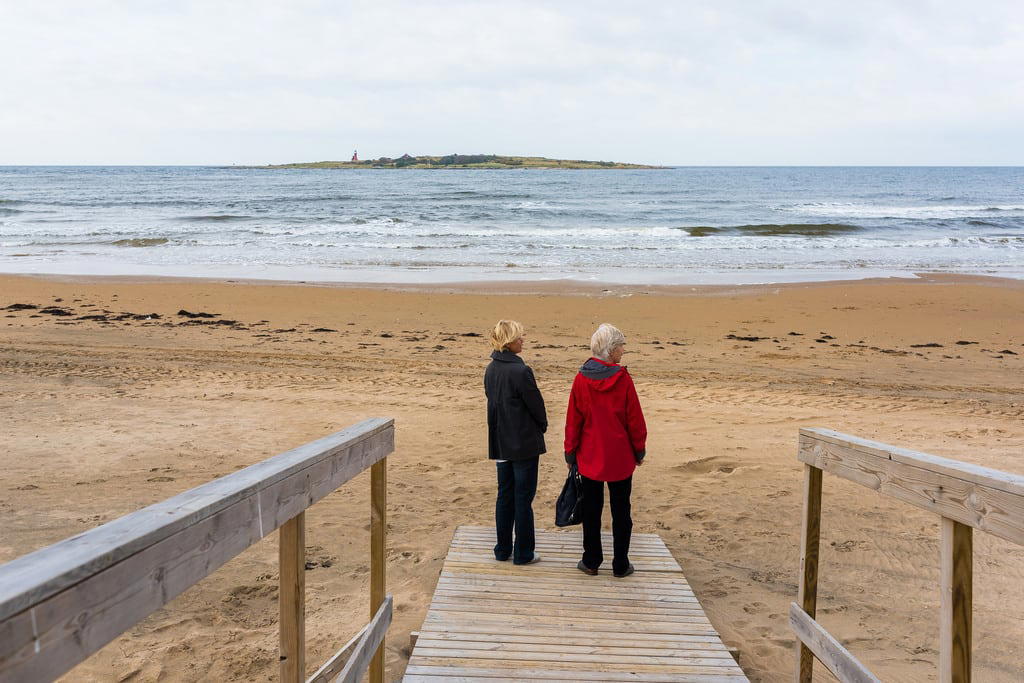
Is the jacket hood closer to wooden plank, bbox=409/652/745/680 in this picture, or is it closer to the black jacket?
the black jacket

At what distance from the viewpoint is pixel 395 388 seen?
9.76m

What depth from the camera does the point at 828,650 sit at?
314 cm

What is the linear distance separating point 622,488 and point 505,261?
20.0m

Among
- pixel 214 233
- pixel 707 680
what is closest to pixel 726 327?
pixel 707 680

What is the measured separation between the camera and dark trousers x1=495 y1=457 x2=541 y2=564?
190 inches

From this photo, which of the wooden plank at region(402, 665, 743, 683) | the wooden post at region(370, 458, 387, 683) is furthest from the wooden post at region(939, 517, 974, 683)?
the wooden post at region(370, 458, 387, 683)

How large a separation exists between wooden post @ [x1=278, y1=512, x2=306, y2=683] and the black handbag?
2600mm

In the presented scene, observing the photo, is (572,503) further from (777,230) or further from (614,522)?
(777,230)

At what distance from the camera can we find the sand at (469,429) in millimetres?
4535

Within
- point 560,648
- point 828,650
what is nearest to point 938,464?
point 828,650

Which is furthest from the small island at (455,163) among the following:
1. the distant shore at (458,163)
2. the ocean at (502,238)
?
the ocean at (502,238)

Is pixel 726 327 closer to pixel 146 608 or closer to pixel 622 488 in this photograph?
pixel 622 488

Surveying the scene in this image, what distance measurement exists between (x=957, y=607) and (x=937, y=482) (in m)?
0.37

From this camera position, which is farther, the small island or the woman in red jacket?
the small island
